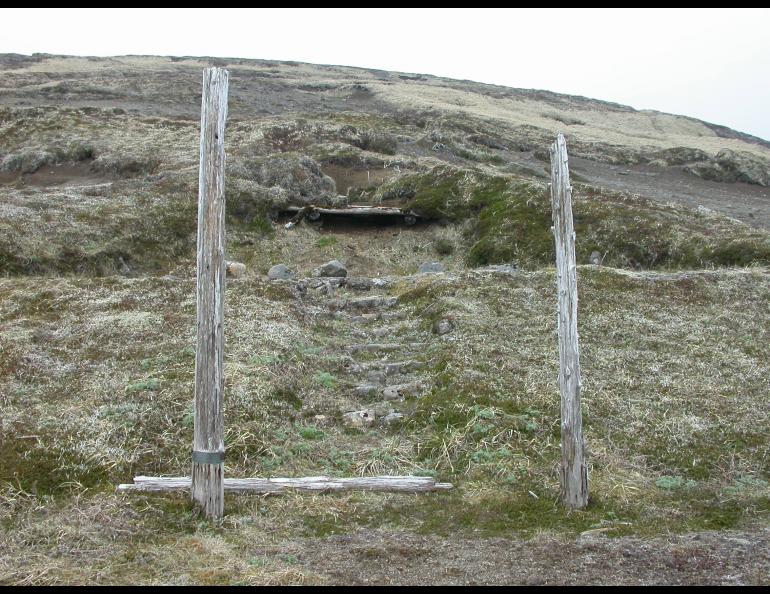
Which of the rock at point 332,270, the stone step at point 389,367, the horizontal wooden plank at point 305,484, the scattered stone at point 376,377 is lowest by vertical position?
the horizontal wooden plank at point 305,484

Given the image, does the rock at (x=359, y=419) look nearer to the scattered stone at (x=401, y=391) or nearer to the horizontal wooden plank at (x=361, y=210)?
the scattered stone at (x=401, y=391)

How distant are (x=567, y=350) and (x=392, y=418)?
5183 mm

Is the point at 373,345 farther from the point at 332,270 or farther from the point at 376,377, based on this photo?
the point at 332,270

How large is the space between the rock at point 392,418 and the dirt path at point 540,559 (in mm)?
4979

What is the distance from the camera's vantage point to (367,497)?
43.0ft

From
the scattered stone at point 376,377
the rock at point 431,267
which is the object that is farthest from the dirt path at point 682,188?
the scattered stone at point 376,377

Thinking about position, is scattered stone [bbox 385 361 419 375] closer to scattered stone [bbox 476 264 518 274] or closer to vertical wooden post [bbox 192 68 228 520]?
vertical wooden post [bbox 192 68 228 520]

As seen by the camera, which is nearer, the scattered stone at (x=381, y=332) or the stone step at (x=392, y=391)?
the stone step at (x=392, y=391)

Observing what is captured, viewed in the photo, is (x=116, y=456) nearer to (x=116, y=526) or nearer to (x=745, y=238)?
(x=116, y=526)

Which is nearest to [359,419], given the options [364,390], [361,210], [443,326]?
[364,390]

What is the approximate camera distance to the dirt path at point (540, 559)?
32.3ft

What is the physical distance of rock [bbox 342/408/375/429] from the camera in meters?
16.5

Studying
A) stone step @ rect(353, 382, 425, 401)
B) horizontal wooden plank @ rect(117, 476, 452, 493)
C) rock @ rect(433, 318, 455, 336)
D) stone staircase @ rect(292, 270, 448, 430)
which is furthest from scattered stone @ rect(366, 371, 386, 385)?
horizontal wooden plank @ rect(117, 476, 452, 493)

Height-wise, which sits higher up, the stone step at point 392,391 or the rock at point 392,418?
the stone step at point 392,391
